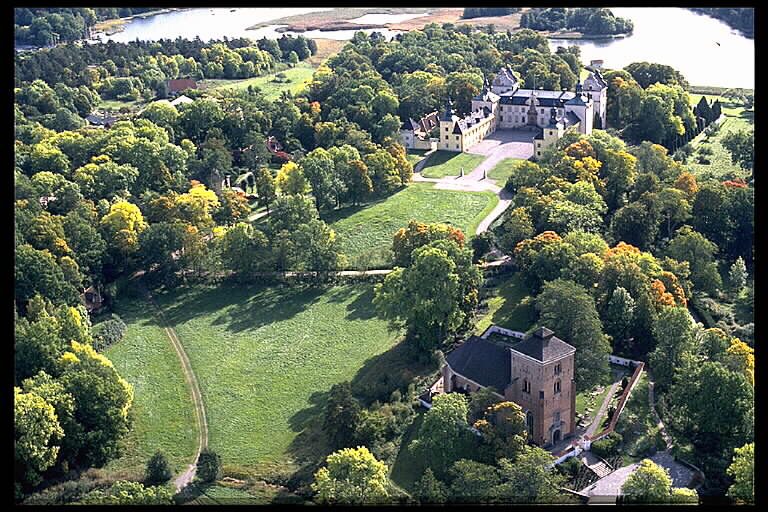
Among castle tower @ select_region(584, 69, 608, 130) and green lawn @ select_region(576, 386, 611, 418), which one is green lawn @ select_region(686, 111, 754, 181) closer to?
castle tower @ select_region(584, 69, 608, 130)

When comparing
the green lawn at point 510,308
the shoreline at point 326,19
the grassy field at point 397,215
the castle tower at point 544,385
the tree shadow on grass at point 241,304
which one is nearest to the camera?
the castle tower at point 544,385

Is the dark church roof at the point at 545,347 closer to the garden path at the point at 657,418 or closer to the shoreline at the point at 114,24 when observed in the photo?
the garden path at the point at 657,418

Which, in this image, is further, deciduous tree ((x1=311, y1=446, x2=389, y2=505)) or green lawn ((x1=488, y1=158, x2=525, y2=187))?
green lawn ((x1=488, y1=158, x2=525, y2=187))

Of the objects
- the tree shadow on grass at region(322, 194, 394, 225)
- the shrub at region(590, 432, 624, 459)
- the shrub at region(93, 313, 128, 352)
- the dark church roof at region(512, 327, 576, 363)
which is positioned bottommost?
the shrub at region(590, 432, 624, 459)

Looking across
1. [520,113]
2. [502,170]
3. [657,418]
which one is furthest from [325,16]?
[657,418]

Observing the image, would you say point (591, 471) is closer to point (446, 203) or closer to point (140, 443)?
point (140, 443)

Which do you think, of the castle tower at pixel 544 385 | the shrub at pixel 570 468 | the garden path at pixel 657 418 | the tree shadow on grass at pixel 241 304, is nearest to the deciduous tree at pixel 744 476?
the garden path at pixel 657 418

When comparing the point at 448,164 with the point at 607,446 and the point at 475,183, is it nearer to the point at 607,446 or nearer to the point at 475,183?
the point at 475,183

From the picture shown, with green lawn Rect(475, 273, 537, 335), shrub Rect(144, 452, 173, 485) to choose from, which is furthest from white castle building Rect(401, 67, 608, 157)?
shrub Rect(144, 452, 173, 485)
